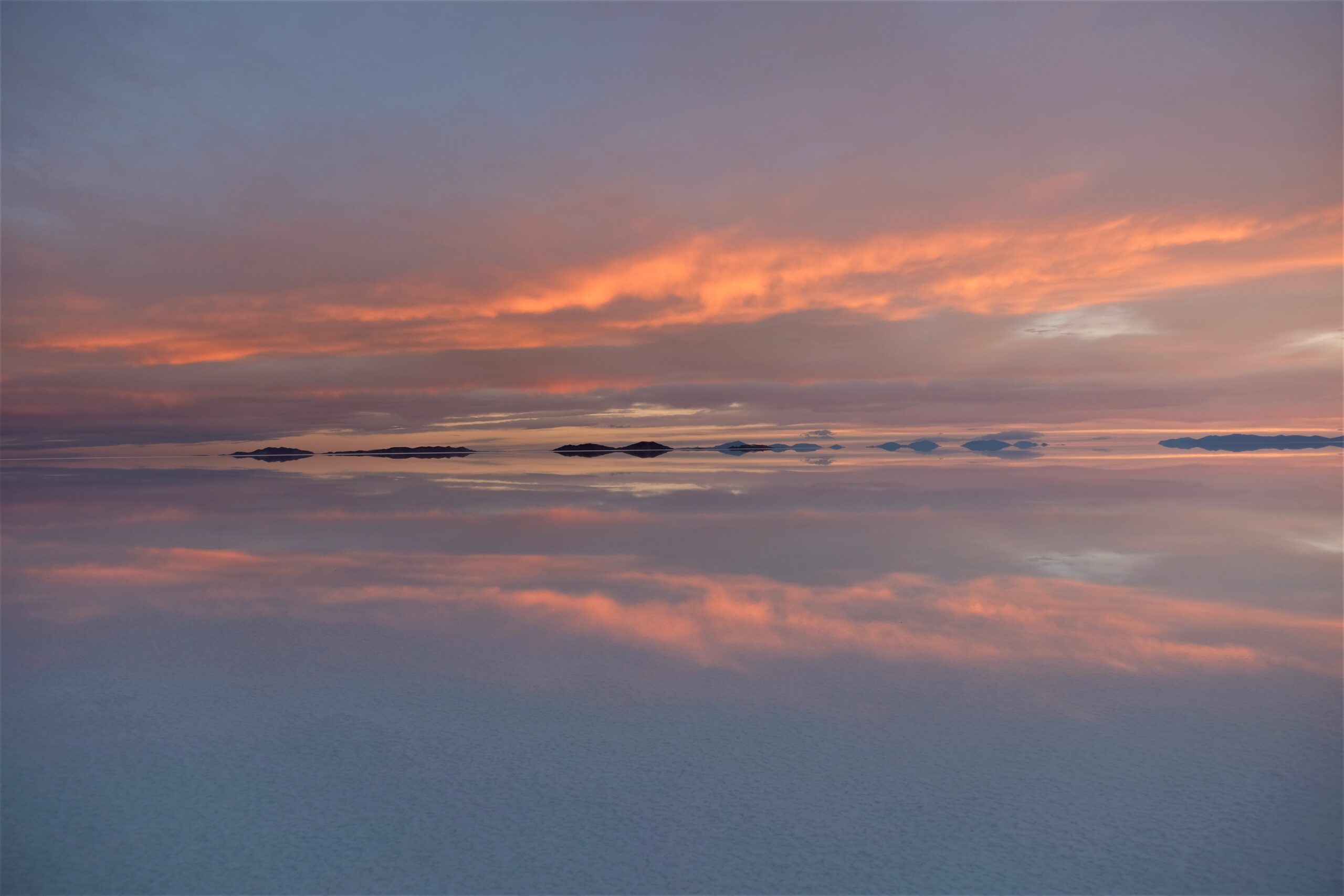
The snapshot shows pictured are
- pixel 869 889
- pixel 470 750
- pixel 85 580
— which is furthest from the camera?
pixel 85 580

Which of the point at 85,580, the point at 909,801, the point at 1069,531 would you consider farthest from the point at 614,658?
the point at 1069,531

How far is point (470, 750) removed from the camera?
6.34 metres

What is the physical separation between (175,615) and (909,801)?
33.8ft

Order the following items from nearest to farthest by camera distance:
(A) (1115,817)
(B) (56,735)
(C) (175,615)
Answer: (A) (1115,817), (B) (56,735), (C) (175,615)

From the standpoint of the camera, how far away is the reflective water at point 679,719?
15.9 ft

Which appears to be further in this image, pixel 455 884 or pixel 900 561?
pixel 900 561

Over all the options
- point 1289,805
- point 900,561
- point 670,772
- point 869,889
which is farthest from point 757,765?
point 900,561

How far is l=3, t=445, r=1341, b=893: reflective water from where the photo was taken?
4848 millimetres

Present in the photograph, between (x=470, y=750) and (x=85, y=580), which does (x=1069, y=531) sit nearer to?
(x=470, y=750)

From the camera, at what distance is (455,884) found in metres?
4.60

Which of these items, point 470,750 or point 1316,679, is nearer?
point 470,750

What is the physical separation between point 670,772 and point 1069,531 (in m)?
15.4

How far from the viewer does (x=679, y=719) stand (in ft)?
22.6

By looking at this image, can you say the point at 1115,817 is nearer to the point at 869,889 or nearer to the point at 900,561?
the point at 869,889
